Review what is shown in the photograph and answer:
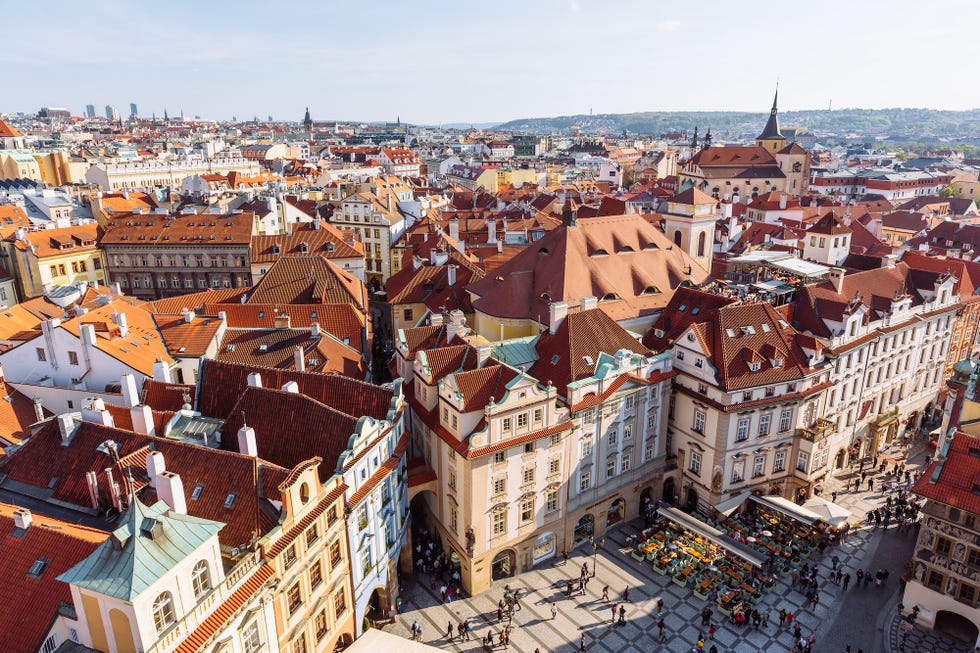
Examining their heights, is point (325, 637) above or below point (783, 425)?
below

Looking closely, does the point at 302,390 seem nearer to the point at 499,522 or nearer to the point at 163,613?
the point at 499,522

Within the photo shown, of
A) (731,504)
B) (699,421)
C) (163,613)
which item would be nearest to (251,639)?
(163,613)

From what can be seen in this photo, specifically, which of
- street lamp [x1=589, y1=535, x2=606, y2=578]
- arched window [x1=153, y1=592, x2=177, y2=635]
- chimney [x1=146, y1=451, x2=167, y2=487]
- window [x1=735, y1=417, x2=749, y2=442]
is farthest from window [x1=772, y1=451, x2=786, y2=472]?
arched window [x1=153, y1=592, x2=177, y2=635]

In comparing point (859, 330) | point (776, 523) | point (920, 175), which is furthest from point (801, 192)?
point (776, 523)

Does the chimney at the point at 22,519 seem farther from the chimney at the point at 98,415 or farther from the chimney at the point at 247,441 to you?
the chimney at the point at 247,441

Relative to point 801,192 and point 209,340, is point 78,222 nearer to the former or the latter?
point 209,340

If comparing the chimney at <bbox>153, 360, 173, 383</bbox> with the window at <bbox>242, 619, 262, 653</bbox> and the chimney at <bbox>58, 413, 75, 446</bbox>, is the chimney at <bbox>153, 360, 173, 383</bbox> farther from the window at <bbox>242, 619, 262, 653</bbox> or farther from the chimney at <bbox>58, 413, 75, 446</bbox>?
the window at <bbox>242, 619, 262, 653</bbox>

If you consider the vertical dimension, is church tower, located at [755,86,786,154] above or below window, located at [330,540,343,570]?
above
